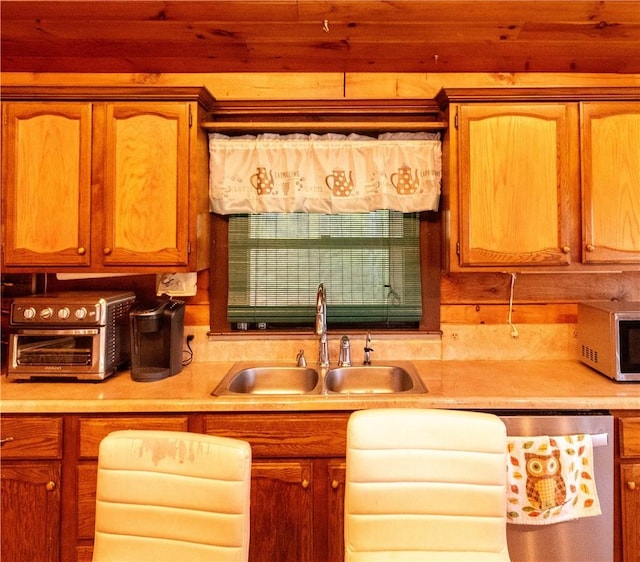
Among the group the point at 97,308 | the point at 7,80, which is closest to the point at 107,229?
the point at 97,308

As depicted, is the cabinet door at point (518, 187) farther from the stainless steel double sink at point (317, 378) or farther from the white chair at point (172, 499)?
the white chair at point (172, 499)

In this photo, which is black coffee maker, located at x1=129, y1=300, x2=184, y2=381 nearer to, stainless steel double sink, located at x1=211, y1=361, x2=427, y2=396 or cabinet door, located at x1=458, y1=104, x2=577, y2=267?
stainless steel double sink, located at x1=211, y1=361, x2=427, y2=396

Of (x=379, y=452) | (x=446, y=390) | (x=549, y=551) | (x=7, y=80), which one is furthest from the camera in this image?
(x=7, y=80)

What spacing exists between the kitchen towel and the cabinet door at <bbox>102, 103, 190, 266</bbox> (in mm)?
1589

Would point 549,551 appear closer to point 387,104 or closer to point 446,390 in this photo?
point 446,390

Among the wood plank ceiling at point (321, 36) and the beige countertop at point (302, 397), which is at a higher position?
the wood plank ceiling at point (321, 36)

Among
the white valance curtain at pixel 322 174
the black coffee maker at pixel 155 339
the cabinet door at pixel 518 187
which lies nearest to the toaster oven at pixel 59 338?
the black coffee maker at pixel 155 339

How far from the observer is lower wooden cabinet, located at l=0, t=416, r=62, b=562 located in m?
1.60

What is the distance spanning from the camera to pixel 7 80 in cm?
223

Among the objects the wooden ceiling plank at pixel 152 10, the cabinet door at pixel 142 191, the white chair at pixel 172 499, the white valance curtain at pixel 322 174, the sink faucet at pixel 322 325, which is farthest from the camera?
the white valance curtain at pixel 322 174

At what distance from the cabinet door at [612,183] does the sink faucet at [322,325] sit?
3.93 feet

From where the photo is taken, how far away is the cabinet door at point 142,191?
1.91 meters

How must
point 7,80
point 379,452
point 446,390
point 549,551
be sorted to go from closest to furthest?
point 379,452, point 549,551, point 446,390, point 7,80

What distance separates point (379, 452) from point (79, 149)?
69.3 inches
